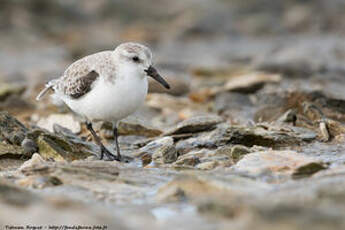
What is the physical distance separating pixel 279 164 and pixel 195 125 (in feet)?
7.77

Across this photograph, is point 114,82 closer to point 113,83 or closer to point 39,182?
point 113,83

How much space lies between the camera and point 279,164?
20.4ft

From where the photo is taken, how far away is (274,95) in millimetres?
10219

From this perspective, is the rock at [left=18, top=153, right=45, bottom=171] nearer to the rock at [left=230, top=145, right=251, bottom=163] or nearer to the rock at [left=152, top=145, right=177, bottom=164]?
the rock at [left=152, top=145, right=177, bottom=164]

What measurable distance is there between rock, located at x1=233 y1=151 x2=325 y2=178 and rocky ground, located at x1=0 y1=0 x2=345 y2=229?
0.5 inches

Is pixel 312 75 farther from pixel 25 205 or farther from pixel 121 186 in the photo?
pixel 25 205

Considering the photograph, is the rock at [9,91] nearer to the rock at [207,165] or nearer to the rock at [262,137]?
the rock at [262,137]

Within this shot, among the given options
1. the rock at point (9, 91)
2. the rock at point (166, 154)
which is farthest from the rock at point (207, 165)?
the rock at point (9, 91)

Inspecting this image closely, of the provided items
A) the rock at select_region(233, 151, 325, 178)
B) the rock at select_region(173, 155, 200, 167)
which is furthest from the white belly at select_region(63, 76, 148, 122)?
the rock at select_region(233, 151, 325, 178)

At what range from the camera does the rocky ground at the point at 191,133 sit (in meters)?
4.67

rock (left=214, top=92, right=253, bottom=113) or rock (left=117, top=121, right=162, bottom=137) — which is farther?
rock (left=214, top=92, right=253, bottom=113)

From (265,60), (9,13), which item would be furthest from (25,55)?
(265,60)

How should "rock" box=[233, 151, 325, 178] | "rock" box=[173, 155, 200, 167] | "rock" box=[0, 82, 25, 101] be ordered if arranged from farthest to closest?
"rock" box=[0, 82, 25, 101] → "rock" box=[173, 155, 200, 167] → "rock" box=[233, 151, 325, 178]

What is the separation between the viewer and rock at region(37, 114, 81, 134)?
9.59 m
